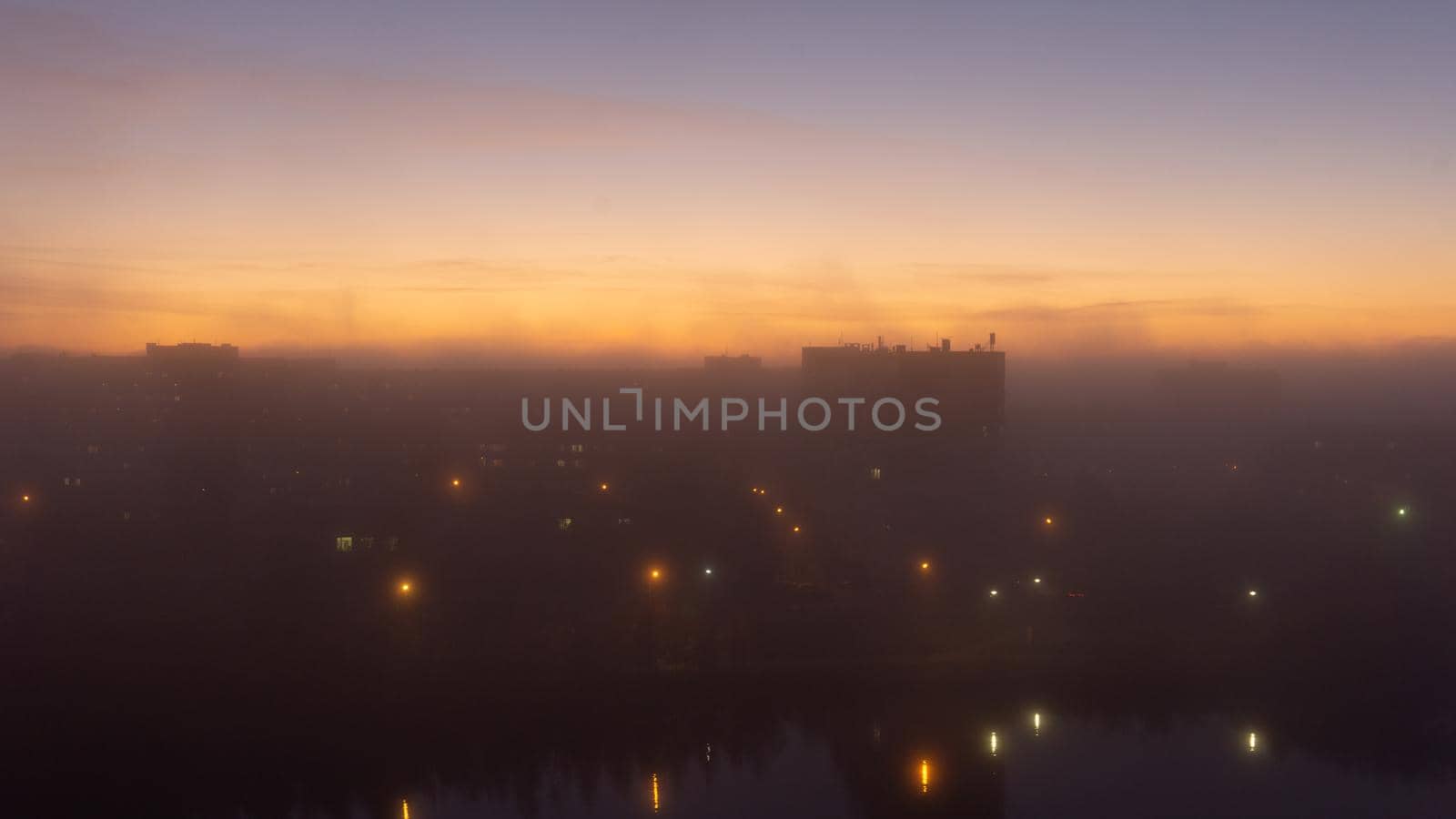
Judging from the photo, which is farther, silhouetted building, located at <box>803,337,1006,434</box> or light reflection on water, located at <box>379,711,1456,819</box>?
silhouetted building, located at <box>803,337,1006,434</box>

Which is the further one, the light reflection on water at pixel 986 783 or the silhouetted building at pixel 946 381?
the silhouetted building at pixel 946 381

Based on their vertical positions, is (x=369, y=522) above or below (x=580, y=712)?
above

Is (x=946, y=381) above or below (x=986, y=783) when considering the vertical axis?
above

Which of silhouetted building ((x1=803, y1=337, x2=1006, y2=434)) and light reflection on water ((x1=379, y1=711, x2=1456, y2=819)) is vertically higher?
silhouetted building ((x1=803, y1=337, x2=1006, y2=434))

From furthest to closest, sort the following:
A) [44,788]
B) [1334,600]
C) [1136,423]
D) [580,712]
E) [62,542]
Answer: [1136,423] < [62,542] < [1334,600] < [580,712] < [44,788]

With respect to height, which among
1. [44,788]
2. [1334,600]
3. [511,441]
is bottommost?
[44,788]

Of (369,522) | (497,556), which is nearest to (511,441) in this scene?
(369,522)

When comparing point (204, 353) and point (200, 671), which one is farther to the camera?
point (204, 353)

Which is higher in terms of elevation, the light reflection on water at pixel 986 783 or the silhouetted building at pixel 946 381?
the silhouetted building at pixel 946 381

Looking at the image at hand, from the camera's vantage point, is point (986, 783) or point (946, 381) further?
point (946, 381)

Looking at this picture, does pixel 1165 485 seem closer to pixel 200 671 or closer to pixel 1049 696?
pixel 1049 696

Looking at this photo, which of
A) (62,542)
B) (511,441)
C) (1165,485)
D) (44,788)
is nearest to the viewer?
(44,788)
